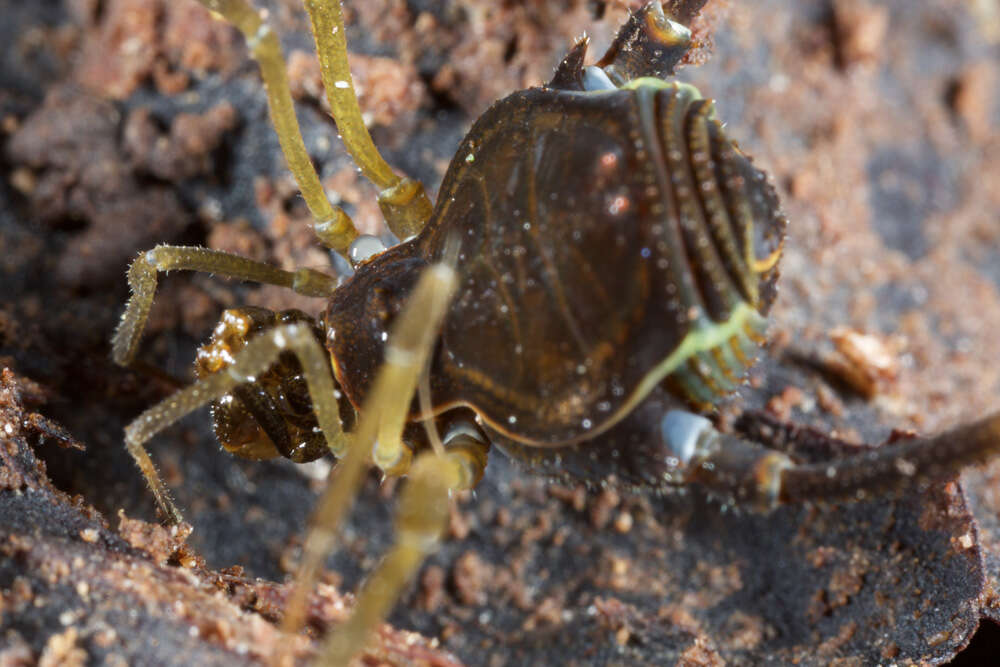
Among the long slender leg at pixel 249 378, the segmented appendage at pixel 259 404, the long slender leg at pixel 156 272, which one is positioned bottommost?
the long slender leg at pixel 249 378

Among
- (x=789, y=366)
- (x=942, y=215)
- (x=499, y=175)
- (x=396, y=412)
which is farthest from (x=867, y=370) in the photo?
(x=396, y=412)

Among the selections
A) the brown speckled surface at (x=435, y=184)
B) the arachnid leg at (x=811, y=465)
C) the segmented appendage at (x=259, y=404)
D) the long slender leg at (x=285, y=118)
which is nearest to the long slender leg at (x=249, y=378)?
the segmented appendage at (x=259, y=404)

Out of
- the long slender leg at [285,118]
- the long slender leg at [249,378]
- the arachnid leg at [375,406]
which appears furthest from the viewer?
the long slender leg at [285,118]

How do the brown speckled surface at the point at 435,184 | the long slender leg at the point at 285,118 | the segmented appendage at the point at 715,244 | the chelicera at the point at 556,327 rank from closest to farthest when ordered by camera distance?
1. the chelicera at the point at 556,327
2. the segmented appendage at the point at 715,244
3. the long slender leg at the point at 285,118
4. the brown speckled surface at the point at 435,184

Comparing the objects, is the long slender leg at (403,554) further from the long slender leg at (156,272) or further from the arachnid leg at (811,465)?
the long slender leg at (156,272)

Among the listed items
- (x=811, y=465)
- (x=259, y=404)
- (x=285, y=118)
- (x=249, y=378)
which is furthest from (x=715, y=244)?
(x=259, y=404)

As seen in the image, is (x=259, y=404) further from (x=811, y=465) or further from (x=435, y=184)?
(x=811, y=465)

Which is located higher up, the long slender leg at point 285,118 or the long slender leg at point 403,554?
the long slender leg at point 285,118
